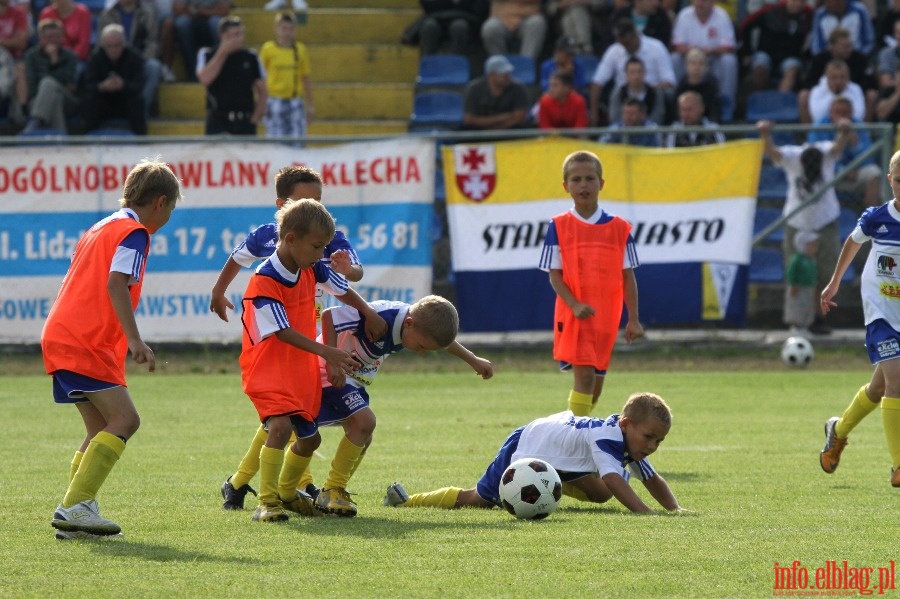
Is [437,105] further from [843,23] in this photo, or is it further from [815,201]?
[815,201]

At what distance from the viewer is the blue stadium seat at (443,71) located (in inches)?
770

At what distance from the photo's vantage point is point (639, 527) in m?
6.28

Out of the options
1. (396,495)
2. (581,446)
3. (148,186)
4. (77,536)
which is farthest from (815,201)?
(77,536)

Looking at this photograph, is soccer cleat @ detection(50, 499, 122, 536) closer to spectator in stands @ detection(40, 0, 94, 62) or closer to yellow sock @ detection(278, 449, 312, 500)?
yellow sock @ detection(278, 449, 312, 500)

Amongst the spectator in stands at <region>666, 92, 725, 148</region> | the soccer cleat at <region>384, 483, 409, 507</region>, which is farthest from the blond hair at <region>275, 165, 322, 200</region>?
the spectator in stands at <region>666, 92, 725, 148</region>

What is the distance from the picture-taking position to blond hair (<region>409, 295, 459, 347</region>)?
6703 millimetres

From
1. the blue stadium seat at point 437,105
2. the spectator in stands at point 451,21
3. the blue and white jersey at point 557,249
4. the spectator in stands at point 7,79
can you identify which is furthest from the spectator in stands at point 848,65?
the spectator in stands at point 7,79

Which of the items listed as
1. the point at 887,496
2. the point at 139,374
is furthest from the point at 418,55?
the point at 887,496

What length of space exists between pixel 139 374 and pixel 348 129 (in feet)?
20.5

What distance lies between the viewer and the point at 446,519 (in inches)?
267

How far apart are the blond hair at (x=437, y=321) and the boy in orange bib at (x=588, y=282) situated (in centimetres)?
250

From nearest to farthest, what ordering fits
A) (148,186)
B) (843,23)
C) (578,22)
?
(148,186) → (843,23) → (578,22)

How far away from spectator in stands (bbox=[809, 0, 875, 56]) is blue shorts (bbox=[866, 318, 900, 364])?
1097 centimetres

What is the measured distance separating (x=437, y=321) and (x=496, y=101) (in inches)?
432
